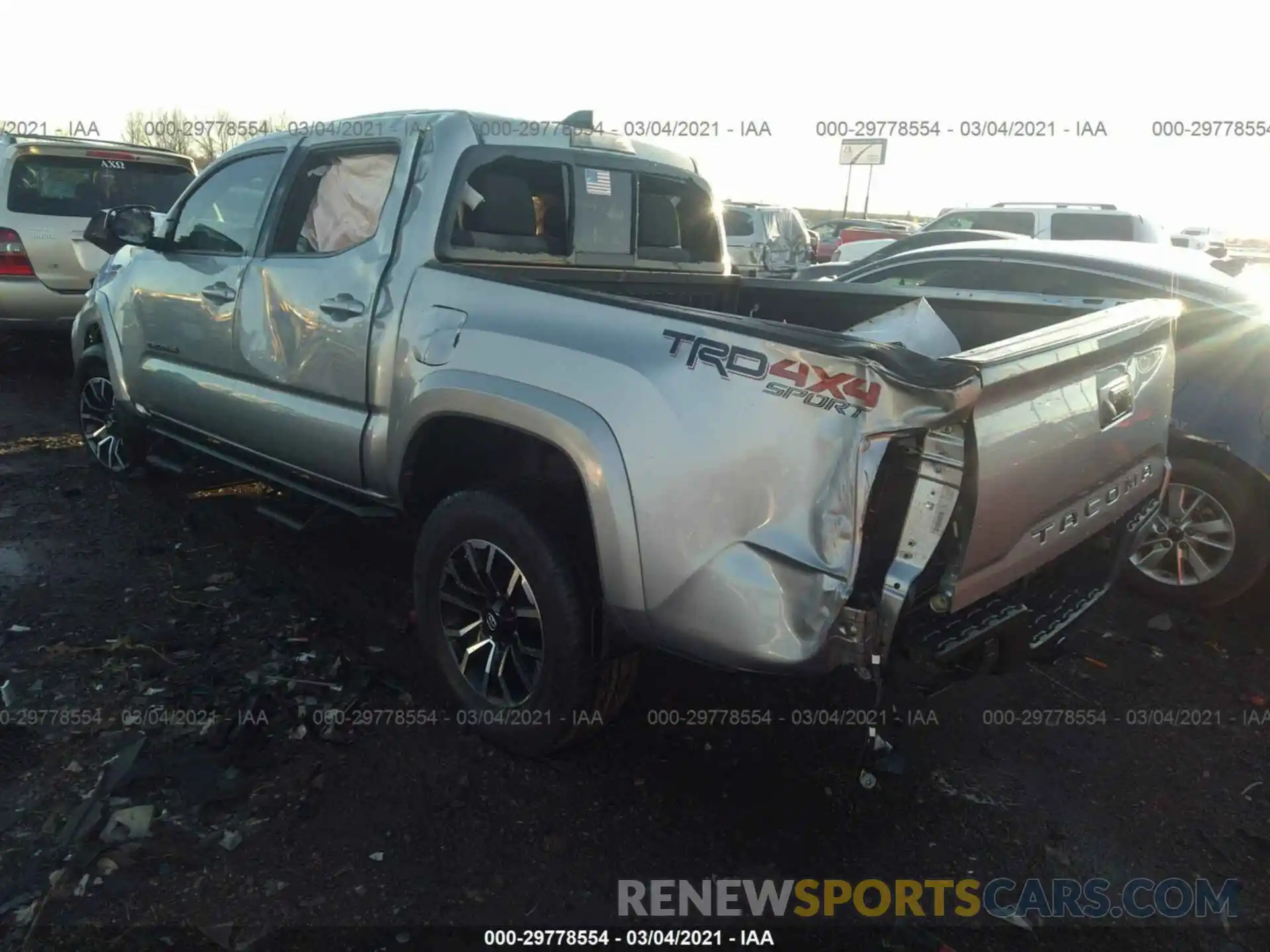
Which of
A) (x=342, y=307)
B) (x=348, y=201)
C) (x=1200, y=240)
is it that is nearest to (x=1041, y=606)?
(x=342, y=307)

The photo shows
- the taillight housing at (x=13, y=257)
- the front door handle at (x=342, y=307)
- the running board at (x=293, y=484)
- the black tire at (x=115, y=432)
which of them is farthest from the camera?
the taillight housing at (x=13, y=257)

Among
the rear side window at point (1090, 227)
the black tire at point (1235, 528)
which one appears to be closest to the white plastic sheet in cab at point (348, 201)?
the black tire at point (1235, 528)

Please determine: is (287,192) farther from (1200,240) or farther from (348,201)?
(1200,240)

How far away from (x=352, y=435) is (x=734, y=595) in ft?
5.97

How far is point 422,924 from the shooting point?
2.29m

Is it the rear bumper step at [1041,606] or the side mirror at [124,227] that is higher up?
the side mirror at [124,227]

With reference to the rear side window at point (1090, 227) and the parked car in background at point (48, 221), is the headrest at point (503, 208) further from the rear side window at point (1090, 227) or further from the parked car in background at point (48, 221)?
the rear side window at point (1090, 227)

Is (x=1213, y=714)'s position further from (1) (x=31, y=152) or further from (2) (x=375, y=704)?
(1) (x=31, y=152)

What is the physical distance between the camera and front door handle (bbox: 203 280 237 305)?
12.9 ft

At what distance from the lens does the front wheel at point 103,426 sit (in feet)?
17.0

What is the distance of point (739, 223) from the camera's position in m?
15.4

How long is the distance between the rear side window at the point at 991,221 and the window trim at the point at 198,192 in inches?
333

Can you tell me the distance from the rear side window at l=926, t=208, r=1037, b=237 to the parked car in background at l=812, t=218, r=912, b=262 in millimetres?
4719

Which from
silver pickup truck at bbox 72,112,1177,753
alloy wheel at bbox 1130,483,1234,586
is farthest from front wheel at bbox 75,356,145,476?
alloy wheel at bbox 1130,483,1234,586
